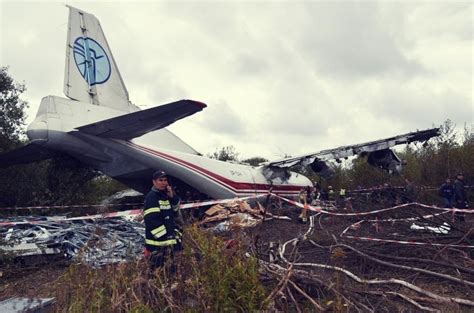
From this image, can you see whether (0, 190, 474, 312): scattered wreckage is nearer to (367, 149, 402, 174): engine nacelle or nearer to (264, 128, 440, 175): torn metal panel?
(264, 128, 440, 175): torn metal panel

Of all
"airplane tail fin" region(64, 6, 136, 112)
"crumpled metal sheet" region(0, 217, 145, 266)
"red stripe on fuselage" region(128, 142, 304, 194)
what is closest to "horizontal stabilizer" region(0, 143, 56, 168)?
"airplane tail fin" region(64, 6, 136, 112)

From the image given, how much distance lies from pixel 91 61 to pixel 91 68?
0.76 feet

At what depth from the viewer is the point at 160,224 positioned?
5457mm

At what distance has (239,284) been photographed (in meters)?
3.54

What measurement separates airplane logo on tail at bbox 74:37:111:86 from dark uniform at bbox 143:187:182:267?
292 inches

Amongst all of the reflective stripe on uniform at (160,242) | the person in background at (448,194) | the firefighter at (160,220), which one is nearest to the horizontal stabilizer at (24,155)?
the firefighter at (160,220)

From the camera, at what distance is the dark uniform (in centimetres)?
539

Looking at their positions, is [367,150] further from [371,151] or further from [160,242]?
[160,242]

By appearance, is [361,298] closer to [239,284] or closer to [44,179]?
[239,284]

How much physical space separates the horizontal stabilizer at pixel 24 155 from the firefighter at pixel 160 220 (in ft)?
23.9

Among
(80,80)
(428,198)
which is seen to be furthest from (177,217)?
(428,198)

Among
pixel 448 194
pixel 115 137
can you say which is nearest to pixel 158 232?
pixel 115 137

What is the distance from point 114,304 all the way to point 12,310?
36.9 inches

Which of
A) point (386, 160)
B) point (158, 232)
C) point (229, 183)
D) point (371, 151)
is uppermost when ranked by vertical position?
point (371, 151)
